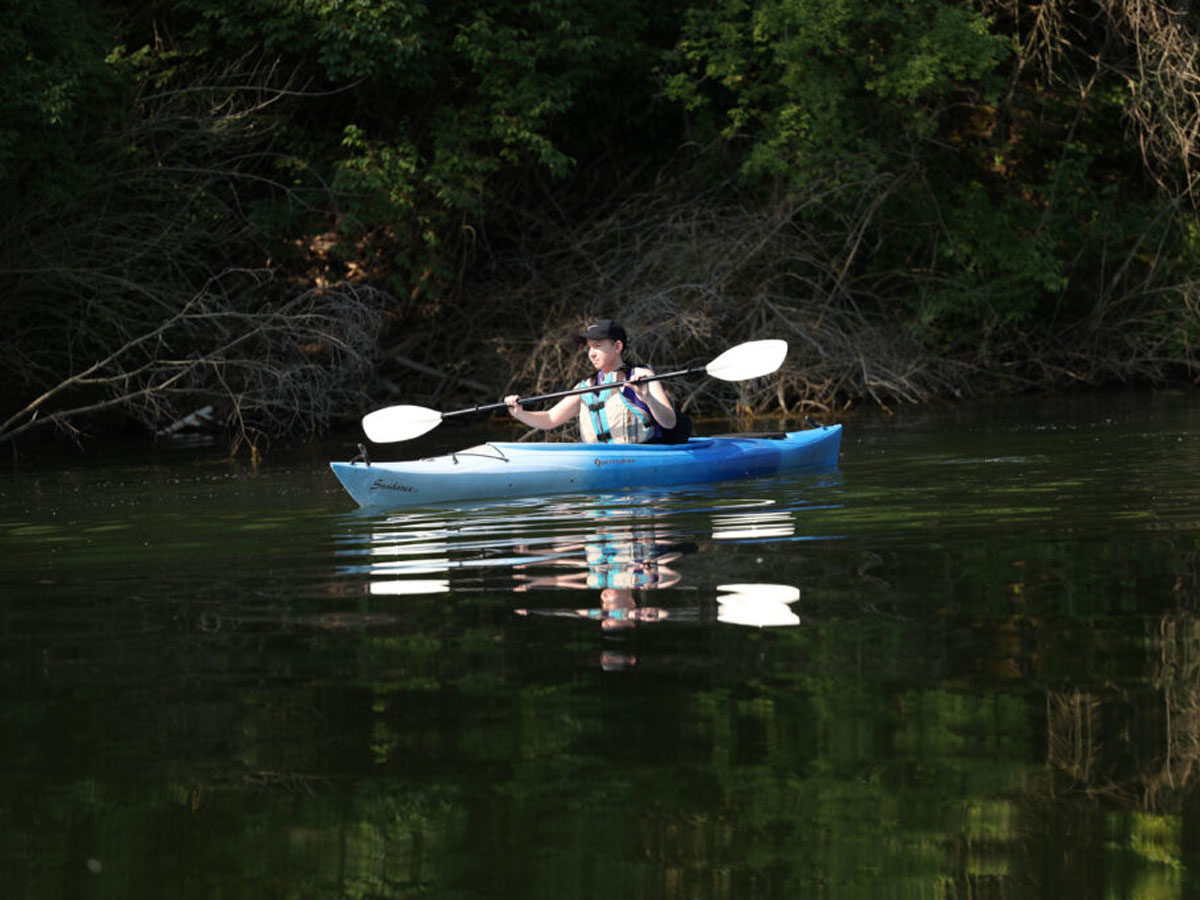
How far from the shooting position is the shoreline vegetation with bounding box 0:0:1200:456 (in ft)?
47.9

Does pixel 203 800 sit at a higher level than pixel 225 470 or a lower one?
lower

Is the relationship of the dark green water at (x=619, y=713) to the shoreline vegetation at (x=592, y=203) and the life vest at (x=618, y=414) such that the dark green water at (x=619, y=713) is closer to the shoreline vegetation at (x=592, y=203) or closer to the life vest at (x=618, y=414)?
the life vest at (x=618, y=414)

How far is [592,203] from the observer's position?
18.7 m

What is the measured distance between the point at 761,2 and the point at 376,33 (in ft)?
12.4

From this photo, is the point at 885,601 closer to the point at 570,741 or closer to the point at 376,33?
the point at 570,741

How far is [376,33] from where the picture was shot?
15.0m

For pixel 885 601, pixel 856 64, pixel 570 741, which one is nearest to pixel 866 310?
pixel 856 64

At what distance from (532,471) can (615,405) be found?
75cm

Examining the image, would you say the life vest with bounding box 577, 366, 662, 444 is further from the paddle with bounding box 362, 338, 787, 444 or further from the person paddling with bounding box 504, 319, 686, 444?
the paddle with bounding box 362, 338, 787, 444

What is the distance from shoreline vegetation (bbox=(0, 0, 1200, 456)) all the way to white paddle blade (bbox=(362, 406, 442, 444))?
396 cm

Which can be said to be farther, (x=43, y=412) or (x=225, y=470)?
(x=43, y=412)

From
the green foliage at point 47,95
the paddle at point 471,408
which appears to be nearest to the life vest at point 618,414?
the paddle at point 471,408

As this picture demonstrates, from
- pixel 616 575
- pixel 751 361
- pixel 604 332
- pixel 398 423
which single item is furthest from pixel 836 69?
pixel 616 575

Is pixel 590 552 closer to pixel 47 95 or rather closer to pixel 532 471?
pixel 532 471
